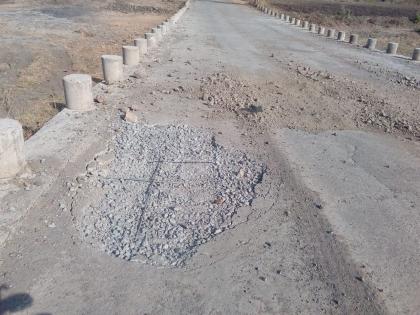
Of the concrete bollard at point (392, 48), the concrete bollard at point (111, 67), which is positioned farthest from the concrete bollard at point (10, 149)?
the concrete bollard at point (392, 48)

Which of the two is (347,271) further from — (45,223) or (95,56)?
(95,56)

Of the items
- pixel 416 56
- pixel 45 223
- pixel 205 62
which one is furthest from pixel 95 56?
pixel 416 56

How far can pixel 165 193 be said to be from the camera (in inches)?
211

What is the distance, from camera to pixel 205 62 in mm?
12602

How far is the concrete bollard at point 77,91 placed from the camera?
7500mm

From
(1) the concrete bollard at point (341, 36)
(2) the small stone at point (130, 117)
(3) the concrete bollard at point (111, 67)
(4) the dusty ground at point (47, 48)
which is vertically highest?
(3) the concrete bollard at point (111, 67)

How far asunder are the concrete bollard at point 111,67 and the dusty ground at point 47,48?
1342 millimetres

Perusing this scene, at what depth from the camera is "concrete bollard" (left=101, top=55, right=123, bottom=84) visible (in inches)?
376

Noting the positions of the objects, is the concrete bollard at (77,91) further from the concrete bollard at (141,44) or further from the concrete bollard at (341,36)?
the concrete bollard at (341,36)

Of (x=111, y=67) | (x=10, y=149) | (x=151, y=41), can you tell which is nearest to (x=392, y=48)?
(x=151, y=41)

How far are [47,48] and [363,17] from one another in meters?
36.8

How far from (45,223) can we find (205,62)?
9101 mm

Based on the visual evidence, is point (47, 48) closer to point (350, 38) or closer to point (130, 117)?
point (130, 117)

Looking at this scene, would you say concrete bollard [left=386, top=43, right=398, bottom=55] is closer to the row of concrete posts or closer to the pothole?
the row of concrete posts
